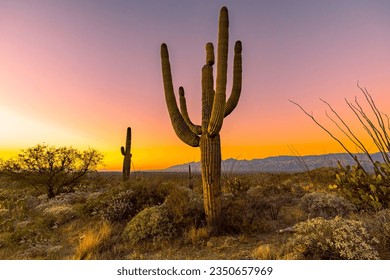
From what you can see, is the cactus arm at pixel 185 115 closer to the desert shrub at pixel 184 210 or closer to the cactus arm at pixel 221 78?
the cactus arm at pixel 221 78

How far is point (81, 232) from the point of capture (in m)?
8.69

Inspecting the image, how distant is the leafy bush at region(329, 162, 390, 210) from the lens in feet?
22.5

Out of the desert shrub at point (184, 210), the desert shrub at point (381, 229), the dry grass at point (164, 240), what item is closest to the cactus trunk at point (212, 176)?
the dry grass at point (164, 240)

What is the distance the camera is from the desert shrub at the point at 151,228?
725 centimetres

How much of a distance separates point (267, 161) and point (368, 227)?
179 m

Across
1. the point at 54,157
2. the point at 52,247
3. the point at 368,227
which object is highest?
the point at 54,157

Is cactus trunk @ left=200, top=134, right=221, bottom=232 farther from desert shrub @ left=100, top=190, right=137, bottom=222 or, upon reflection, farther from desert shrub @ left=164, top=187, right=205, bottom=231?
desert shrub @ left=100, top=190, right=137, bottom=222

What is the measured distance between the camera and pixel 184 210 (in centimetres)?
776

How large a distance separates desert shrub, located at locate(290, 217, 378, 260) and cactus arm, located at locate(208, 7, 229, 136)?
2.72 m

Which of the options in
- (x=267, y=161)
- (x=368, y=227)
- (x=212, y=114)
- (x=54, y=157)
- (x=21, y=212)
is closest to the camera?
(x=368, y=227)

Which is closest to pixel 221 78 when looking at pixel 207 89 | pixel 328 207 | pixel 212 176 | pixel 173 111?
pixel 207 89

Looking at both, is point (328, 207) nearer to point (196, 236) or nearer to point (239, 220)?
point (239, 220)
